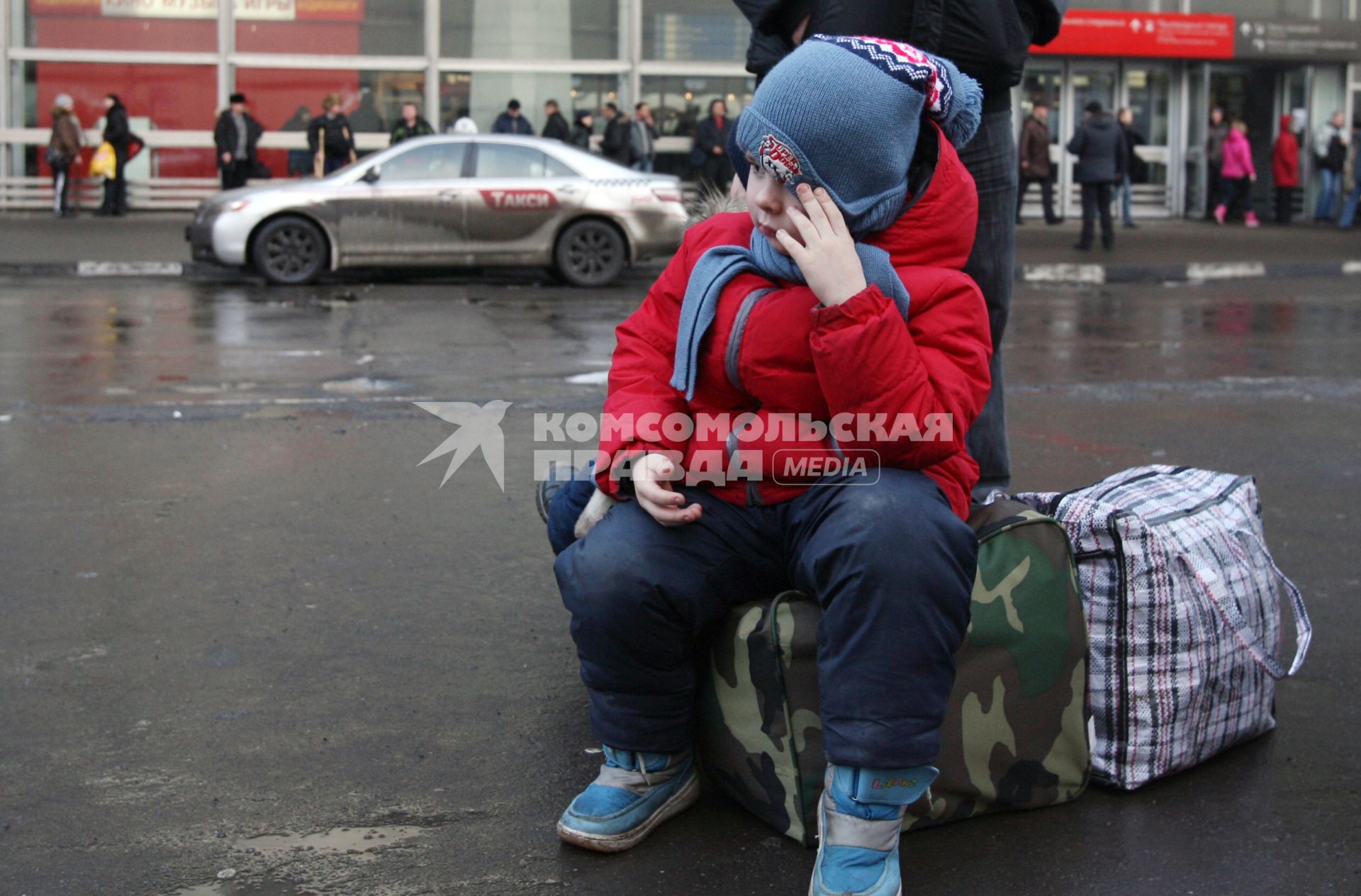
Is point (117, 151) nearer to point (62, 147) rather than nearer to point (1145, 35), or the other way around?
point (62, 147)

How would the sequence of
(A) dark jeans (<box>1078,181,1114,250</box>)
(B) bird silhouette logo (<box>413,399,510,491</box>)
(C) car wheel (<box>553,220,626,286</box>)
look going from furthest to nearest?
(A) dark jeans (<box>1078,181,1114,250</box>), (C) car wheel (<box>553,220,626,286</box>), (B) bird silhouette logo (<box>413,399,510,491</box>)

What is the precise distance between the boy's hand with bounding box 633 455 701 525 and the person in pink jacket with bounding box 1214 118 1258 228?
Result: 2372 centimetres

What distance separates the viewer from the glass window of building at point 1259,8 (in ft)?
84.6

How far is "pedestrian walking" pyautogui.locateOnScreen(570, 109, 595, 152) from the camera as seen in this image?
22.6 metres

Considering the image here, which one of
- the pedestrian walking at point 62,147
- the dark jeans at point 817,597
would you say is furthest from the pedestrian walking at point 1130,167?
the dark jeans at point 817,597

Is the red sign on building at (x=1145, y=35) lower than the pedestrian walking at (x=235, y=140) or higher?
higher

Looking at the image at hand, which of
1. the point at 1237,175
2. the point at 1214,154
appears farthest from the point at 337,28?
the point at 1237,175

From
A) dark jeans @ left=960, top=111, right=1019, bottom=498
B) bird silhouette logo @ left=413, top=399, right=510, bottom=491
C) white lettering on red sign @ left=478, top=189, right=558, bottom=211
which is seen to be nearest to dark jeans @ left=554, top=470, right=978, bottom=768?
dark jeans @ left=960, top=111, right=1019, bottom=498

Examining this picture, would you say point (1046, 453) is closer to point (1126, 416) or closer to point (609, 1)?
point (1126, 416)

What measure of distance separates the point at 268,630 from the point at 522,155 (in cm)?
1108

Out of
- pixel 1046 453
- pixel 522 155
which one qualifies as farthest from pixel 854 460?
pixel 522 155

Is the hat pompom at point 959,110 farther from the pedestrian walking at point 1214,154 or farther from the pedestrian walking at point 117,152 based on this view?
the pedestrian walking at point 1214,154

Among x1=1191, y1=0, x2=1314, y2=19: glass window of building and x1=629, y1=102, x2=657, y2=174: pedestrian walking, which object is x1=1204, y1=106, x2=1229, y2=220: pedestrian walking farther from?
x1=629, y1=102, x2=657, y2=174: pedestrian walking

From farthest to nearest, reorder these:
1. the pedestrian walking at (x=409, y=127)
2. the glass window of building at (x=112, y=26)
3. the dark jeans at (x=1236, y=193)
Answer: the dark jeans at (x=1236, y=193), the glass window of building at (x=112, y=26), the pedestrian walking at (x=409, y=127)
